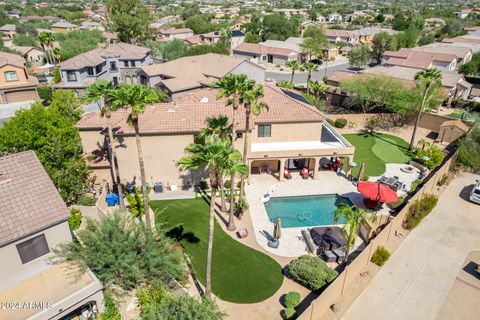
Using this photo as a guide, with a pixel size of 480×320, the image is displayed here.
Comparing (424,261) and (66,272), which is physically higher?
(66,272)

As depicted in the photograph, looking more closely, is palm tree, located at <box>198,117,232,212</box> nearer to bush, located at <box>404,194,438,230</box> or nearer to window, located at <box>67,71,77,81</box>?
bush, located at <box>404,194,438,230</box>

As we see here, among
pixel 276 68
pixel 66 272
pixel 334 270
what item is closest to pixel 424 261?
pixel 334 270

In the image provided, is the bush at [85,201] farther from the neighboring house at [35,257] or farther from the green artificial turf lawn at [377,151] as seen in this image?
the green artificial turf lawn at [377,151]

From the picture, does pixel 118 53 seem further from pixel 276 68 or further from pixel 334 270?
pixel 334 270

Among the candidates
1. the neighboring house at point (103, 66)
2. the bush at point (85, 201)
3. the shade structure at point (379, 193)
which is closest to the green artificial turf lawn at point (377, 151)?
the shade structure at point (379, 193)

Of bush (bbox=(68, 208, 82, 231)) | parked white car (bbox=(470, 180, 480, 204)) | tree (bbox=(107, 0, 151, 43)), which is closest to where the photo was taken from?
bush (bbox=(68, 208, 82, 231))

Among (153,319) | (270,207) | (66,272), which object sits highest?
(153,319)

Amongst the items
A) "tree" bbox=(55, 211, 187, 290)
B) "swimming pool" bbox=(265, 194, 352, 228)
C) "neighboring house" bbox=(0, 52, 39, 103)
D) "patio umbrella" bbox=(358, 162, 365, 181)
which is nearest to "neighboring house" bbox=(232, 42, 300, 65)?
"neighboring house" bbox=(0, 52, 39, 103)
